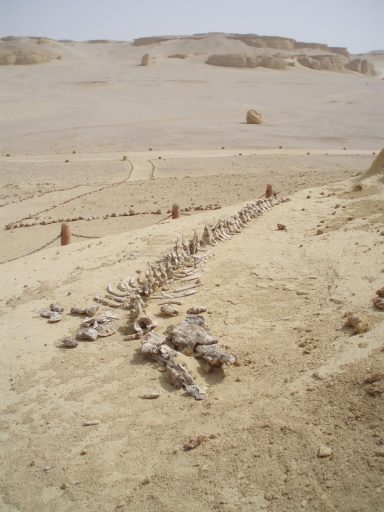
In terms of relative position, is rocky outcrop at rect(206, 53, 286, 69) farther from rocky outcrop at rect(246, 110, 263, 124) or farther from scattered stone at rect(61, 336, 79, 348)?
scattered stone at rect(61, 336, 79, 348)

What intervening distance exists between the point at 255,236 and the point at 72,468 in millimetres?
4716

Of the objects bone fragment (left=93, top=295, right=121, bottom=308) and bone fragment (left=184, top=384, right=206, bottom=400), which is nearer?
bone fragment (left=184, top=384, right=206, bottom=400)

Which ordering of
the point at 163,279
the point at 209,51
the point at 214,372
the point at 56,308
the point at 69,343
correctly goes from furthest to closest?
the point at 209,51, the point at 163,279, the point at 56,308, the point at 69,343, the point at 214,372

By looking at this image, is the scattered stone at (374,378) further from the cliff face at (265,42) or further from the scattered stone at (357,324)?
the cliff face at (265,42)

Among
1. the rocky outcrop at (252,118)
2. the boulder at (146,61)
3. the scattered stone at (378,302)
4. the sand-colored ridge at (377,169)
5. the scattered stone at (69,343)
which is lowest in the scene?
the scattered stone at (69,343)

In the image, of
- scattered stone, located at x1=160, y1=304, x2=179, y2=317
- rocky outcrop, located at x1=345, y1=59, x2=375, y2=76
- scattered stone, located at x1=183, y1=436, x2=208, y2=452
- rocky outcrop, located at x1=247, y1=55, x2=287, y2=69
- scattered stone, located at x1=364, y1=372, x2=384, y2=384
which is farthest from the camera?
rocky outcrop, located at x1=345, y1=59, x2=375, y2=76

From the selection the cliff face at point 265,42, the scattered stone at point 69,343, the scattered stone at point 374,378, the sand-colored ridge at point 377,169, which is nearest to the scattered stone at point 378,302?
the scattered stone at point 374,378

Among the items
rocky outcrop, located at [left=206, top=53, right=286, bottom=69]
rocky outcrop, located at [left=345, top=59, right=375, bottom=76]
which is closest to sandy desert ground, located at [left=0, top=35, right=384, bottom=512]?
rocky outcrop, located at [left=206, top=53, right=286, bottom=69]

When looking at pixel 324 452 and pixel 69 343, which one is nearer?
pixel 324 452

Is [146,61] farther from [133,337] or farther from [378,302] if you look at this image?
[378,302]

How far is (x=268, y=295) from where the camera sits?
17.8ft

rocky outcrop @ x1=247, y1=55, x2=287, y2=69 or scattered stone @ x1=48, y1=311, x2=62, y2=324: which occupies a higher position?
rocky outcrop @ x1=247, y1=55, x2=287, y2=69

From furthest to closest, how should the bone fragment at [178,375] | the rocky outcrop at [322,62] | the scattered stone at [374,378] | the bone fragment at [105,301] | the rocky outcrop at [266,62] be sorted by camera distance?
1. the rocky outcrop at [322,62]
2. the rocky outcrop at [266,62]
3. the bone fragment at [105,301]
4. the bone fragment at [178,375]
5. the scattered stone at [374,378]

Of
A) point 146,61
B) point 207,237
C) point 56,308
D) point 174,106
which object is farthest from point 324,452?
point 146,61
